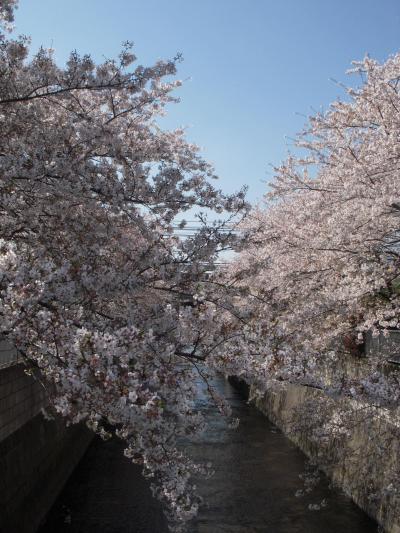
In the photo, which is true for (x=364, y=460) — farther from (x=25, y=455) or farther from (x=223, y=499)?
(x=25, y=455)

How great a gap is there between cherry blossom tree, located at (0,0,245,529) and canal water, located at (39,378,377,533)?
178 inches

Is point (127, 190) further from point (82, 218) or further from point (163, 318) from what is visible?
point (163, 318)

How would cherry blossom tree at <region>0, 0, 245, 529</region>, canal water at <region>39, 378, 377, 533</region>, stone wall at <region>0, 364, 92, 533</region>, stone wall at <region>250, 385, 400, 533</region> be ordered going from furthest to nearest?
canal water at <region>39, 378, 377, 533</region>
stone wall at <region>250, 385, 400, 533</region>
stone wall at <region>0, 364, 92, 533</region>
cherry blossom tree at <region>0, 0, 245, 529</region>

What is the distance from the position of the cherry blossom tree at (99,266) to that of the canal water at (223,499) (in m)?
4.53

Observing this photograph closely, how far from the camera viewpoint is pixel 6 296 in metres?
4.00

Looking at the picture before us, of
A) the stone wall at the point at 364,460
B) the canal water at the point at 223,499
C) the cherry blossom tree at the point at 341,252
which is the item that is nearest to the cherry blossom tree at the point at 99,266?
the cherry blossom tree at the point at 341,252

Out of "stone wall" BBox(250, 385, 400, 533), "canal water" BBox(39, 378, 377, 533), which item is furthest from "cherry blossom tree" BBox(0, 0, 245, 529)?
"canal water" BBox(39, 378, 377, 533)

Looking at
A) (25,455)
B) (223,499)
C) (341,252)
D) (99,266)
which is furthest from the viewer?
(223,499)

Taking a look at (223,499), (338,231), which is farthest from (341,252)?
(223,499)

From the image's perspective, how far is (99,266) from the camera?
600 cm

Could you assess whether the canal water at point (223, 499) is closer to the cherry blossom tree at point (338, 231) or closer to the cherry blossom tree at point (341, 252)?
the cherry blossom tree at point (341, 252)

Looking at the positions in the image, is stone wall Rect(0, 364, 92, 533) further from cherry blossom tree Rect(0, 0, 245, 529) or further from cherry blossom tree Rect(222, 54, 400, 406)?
cherry blossom tree Rect(222, 54, 400, 406)

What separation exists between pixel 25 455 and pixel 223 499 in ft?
16.4

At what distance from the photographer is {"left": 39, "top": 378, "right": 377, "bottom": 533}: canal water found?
10812 millimetres
